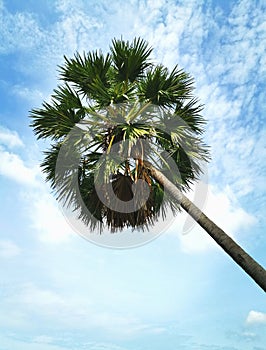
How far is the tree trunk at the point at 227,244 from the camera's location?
7.19 metres

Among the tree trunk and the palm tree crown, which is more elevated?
the palm tree crown

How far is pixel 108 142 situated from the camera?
1006 cm

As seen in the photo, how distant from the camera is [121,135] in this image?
10.0 m

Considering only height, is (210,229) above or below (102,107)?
below

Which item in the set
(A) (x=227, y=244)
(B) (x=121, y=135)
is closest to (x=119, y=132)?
(B) (x=121, y=135)

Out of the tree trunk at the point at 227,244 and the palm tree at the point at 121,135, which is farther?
the palm tree at the point at 121,135

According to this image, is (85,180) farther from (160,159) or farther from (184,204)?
(184,204)

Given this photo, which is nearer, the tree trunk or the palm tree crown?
the tree trunk

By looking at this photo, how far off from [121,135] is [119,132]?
10 cm

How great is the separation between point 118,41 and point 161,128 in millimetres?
2587

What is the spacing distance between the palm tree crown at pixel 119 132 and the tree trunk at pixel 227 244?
153cm

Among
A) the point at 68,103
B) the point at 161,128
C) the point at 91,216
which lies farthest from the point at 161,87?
the point at 91,216

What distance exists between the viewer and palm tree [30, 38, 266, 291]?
33.0ft

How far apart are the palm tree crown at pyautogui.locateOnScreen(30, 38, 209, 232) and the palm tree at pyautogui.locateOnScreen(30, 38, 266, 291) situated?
25 millimetres
